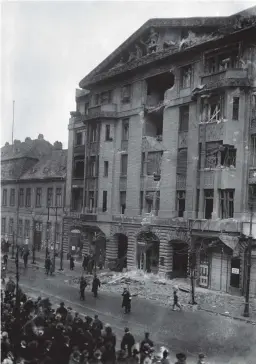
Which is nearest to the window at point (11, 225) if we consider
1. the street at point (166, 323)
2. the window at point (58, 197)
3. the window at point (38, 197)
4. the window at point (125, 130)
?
the street at point (166, 323)

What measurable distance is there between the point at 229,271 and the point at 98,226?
268 inches

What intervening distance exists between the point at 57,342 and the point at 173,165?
1119cm

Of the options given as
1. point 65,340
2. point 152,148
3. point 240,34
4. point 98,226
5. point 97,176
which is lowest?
point 65,340

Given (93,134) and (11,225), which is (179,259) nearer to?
(93,134)

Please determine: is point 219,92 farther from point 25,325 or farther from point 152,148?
point 25,325

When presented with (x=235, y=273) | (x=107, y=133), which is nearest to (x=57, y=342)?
(x=235, y=273)

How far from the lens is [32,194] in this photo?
63.1 feet

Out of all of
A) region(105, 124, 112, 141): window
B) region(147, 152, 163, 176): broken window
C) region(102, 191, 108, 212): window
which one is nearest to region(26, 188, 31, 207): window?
region(102, 191, 108, 212): window

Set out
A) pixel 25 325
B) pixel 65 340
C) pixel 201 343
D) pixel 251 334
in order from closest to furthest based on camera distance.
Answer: pixel 65 340 → pixel 25 325 → pixel 201 343 → pixel 251 334

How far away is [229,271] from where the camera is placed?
21031 millimetres

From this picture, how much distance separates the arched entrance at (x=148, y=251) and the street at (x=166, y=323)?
180cm

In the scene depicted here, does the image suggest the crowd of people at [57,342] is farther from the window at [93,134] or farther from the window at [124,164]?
the window at [93,134]

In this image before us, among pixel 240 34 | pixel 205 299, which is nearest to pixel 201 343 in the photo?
pixel 205 299

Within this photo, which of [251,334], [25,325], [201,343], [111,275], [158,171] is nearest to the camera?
[25,325]
